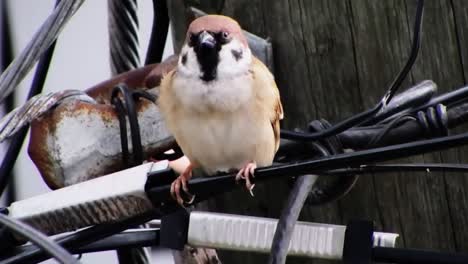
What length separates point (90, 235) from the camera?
8.54 feet

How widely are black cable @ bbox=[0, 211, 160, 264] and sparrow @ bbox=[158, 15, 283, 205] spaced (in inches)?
12.4

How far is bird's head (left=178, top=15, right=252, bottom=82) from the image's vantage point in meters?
2.90

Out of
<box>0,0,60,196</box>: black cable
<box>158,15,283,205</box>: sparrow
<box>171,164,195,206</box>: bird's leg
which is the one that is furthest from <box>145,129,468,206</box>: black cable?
<box>0,0,60,196</box>: black cable

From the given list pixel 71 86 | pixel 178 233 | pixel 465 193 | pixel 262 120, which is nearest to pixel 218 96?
pixel 262 120

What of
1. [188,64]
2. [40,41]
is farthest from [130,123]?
[40,41]

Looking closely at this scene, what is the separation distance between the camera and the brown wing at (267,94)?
9.60ft

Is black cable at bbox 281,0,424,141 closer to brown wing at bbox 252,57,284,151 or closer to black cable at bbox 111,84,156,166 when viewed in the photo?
brown wing at bbox 252,57,284,151

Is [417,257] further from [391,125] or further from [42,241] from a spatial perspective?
[42,241]

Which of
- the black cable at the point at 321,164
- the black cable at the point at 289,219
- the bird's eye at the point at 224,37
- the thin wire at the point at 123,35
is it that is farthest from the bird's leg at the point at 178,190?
the thin wire at the point at 123,35

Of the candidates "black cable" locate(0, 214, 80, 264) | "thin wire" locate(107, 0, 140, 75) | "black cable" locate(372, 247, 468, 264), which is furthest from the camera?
"thin wire" locate(107, 0, 140, 75)

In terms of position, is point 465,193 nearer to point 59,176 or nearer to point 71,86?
point 59,176

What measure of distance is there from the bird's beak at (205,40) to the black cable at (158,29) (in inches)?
27.4

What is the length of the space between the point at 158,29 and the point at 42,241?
5.79 ft

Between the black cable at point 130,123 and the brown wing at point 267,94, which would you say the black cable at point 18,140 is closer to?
the black cable at point 130,123
